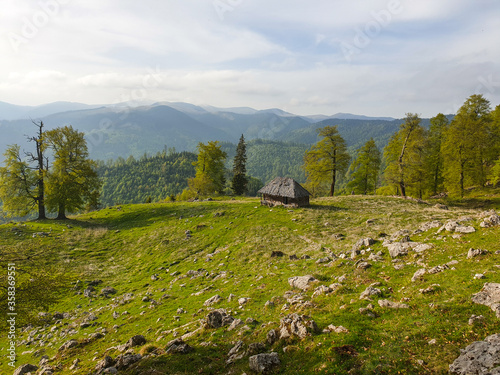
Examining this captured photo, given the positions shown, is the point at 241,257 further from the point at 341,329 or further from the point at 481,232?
the point at 481,232

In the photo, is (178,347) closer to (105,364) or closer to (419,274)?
(105,364)

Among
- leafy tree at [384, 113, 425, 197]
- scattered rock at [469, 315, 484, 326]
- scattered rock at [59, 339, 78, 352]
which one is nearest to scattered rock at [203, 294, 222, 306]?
scattered rock at [59, 339, 78, 352]

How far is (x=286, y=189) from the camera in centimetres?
4125

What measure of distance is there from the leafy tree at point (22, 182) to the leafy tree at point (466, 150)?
7026 centimetres

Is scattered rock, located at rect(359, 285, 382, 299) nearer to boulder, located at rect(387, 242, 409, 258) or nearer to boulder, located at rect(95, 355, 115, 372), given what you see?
boulder, located at rect(387, 242, 409, 258)

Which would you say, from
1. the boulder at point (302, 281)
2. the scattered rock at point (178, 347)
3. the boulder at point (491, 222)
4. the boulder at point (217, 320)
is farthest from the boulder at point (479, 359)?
the boulder at point (491, 222)

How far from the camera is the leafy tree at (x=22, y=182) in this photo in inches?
1644

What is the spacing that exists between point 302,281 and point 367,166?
161 feet

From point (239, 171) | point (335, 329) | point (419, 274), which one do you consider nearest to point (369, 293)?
point (419, 274)

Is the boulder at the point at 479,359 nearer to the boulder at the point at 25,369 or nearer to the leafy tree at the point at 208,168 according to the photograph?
the boulder at the point at 25,369

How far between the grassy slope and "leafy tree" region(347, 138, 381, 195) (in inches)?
722

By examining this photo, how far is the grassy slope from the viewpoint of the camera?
8914 mm

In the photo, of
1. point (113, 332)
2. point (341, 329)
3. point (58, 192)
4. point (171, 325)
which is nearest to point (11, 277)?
point (113, 332)

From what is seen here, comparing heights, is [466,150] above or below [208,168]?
above
